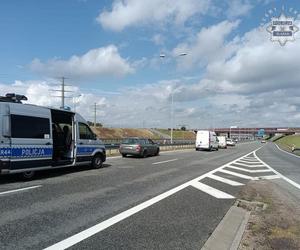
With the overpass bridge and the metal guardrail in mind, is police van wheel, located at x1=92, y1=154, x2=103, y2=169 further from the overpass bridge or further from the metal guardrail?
the overpass bridge

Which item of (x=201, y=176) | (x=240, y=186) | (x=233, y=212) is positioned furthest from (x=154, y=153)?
(x=233, y=212)

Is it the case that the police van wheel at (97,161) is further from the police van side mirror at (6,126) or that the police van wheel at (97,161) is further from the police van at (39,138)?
the police van side mirror at (6,126)

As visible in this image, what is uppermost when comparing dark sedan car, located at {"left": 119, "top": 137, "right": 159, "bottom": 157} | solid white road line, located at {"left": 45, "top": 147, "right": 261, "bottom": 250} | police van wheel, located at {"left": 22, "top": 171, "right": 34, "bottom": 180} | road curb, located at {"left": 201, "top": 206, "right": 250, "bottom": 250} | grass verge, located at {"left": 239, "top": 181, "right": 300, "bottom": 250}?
dark sedan car, located at {"left": 119, "top": 137, "right": 159, "bottom": 157}

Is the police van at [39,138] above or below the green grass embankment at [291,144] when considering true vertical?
above

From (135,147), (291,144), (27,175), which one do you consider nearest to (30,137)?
(27,175)

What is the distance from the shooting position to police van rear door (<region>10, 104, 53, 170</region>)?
38.2ft

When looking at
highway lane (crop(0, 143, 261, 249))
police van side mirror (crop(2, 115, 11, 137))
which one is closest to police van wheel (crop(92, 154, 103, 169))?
highway lane (crop(0, 143, 261, 249))

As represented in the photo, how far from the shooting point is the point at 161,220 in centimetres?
711

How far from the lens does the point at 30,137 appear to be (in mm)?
12281

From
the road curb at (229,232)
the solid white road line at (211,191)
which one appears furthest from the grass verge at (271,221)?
the solid white road line at (211,191)

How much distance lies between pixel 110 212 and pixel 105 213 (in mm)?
140

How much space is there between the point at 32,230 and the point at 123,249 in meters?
1.84

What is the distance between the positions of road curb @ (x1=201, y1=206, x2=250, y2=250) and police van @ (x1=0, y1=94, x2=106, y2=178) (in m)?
7.22

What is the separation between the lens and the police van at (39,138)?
11.4 m
